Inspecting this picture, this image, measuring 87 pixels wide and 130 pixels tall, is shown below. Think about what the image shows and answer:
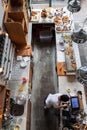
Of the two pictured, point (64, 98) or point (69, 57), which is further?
point (69, 57)

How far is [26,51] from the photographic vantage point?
6797mm

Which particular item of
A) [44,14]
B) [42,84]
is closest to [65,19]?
[44,14]

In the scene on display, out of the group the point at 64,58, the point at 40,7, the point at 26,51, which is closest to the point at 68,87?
the point at 64,58

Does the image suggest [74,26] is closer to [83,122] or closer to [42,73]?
[42,73]

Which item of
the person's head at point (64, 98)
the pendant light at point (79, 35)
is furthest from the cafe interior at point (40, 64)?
the person's head at point (64, 98)

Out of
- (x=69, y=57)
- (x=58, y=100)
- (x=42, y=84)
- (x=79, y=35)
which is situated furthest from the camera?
(x=42, y=84)

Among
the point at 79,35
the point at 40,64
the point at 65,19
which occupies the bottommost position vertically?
the point at 40,64

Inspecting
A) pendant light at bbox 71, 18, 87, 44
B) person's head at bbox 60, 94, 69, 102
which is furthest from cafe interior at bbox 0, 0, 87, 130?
person's head at bbox 60, 94, 69, 102

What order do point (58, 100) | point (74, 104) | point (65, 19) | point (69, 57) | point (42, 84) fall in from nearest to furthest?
point (74, 104) → point (58, 100) → point (69, 57) → point (42, 84) → point (65, 19)

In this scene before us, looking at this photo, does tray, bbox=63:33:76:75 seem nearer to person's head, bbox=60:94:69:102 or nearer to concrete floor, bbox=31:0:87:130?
concrete floor, bbox=31:0:87:130

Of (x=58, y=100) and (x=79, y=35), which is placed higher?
(x=79, y=35)

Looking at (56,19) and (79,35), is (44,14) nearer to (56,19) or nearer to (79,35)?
(56,19)

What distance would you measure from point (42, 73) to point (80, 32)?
3.00 meters

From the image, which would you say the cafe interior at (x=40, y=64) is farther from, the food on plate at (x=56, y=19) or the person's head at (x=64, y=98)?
the person's head at (x=64, y=98)
